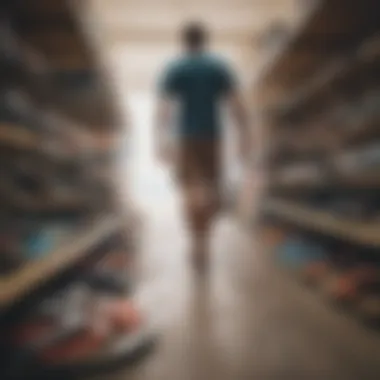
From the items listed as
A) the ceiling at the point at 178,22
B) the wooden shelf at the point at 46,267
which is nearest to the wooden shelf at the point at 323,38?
the wooden shelf at the point at 46,267

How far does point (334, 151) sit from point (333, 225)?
32.2 inches

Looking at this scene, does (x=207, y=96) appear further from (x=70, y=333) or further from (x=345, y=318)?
(x=70, y=333)

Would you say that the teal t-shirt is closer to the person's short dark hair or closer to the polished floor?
the person's short dark hair

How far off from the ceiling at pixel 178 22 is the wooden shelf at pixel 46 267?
6.32 meters

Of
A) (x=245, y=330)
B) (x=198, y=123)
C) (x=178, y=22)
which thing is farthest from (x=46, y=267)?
(x=178, y=22)

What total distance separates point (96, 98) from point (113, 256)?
4.01 feet

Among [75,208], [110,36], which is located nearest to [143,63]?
[110,36]

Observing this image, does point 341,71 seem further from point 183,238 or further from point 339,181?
point 183,238

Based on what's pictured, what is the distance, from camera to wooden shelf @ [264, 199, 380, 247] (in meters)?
2.74

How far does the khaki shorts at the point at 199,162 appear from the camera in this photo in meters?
3.99

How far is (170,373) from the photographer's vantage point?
211cm

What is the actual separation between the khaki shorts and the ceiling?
5391mm

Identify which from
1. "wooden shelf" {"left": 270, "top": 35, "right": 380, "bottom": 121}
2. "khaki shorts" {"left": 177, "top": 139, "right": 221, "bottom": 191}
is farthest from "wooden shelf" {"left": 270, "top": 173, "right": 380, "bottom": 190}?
"khaki shorts" {"left": 177, "top": 139, "right": 221, "bottom": 191}

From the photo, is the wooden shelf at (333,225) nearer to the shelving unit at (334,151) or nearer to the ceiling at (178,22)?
the shelving unit at (334,151)
